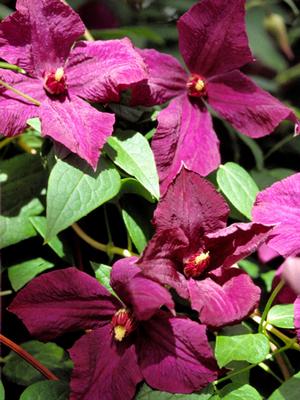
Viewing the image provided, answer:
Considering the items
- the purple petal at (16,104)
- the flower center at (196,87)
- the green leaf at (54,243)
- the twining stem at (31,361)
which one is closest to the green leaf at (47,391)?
the twining stem at (31,361)

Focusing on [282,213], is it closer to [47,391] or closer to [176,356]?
[176,356]

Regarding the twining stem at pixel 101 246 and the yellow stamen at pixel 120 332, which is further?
the twining stem at pixel 101 246

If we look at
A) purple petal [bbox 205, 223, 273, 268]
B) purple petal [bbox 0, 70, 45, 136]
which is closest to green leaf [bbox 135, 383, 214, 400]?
purple petal [bbox 205, 223, 273, 268]

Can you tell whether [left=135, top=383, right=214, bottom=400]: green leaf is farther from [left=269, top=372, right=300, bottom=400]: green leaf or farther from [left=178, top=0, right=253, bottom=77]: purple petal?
[left=178, top=0, right=253, bottom=77]: purple petal

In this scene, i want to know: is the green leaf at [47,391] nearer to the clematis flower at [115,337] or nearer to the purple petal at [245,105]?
the clematis flower at [115,337]

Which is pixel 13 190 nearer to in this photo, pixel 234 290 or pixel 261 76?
pixel 234 290

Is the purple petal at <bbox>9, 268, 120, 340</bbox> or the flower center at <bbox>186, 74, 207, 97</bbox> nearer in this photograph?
the purple petal at <bbox>9, 268, 120, 340</bbox>
